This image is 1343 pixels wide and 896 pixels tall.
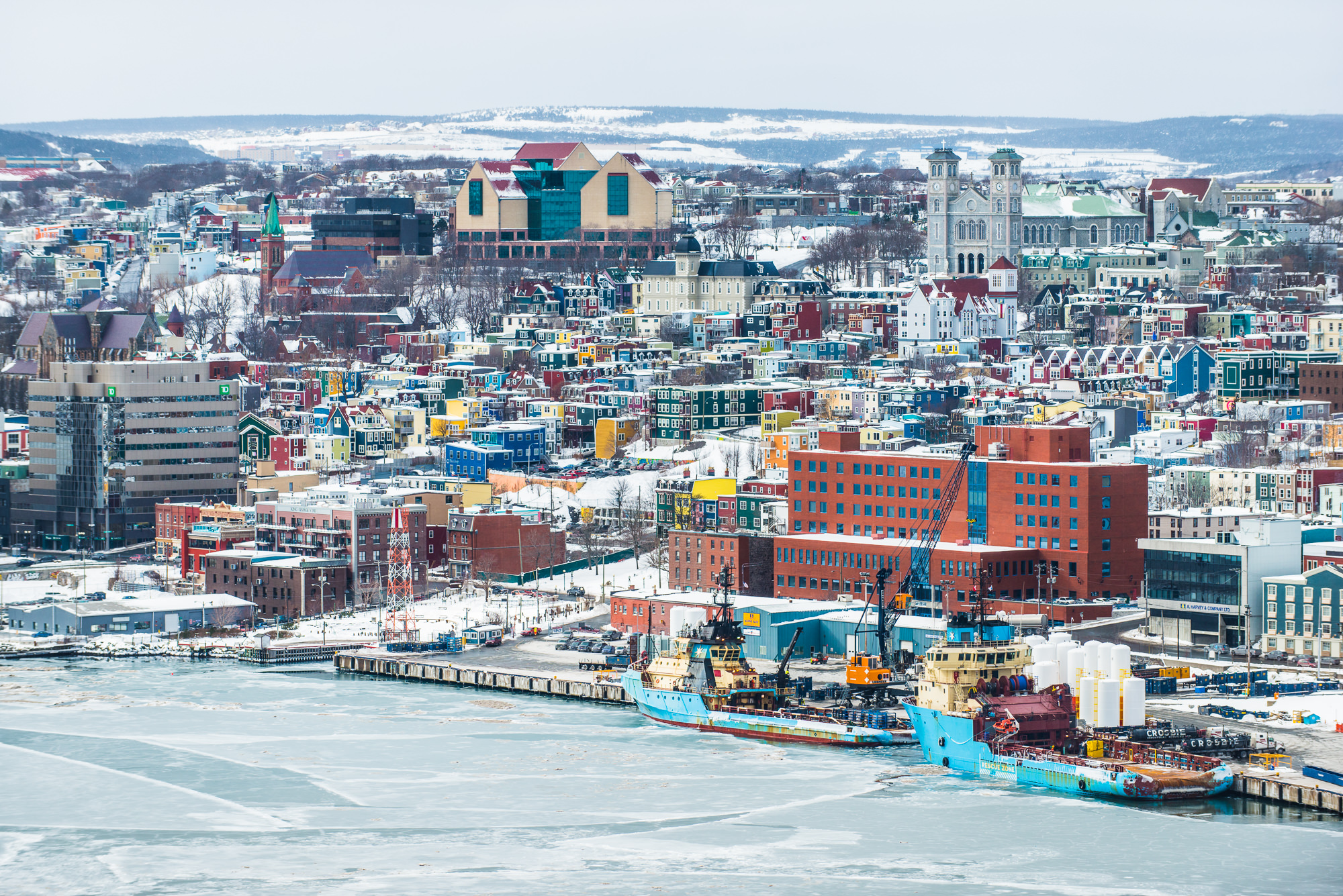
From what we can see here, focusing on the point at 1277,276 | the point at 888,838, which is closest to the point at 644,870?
the point at 888,838

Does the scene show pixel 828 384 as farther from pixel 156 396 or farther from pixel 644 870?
pixel 644 870

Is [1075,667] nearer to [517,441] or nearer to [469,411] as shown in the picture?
[517,441]

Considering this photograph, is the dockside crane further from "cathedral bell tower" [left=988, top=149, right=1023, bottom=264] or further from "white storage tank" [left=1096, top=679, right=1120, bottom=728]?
"cathedral bell tower" [left=988, top=149, right=1023, bottom=264]

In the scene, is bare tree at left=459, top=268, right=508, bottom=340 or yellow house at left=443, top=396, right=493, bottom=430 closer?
yellow house at left=443, top=396, right=493, bottom=430

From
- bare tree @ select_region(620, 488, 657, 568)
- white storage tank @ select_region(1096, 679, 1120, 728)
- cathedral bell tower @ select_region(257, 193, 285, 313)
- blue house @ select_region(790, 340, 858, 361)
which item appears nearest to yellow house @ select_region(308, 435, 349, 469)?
bare tree @ select_region(620, 488, 657, 568)

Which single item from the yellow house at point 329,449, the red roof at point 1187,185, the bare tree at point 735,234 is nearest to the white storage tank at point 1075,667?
the yellow house at point 329,449
